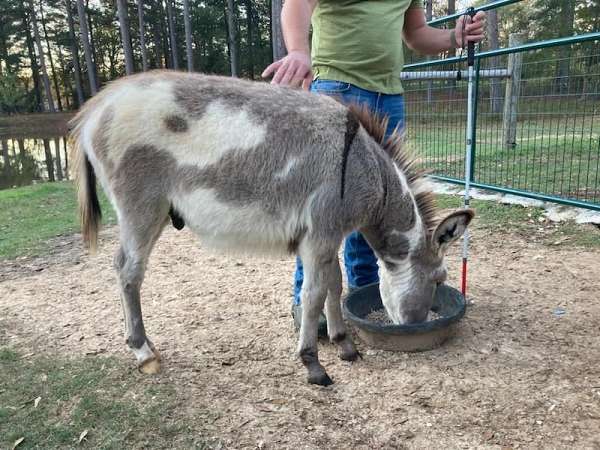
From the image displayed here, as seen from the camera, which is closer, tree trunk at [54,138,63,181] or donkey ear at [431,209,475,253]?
donkey ear at [431,209,475,253]

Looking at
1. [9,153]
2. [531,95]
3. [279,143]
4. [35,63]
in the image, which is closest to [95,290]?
[279,143]

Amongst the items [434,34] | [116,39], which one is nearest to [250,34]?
[116,39]

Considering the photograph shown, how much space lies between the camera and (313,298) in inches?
100

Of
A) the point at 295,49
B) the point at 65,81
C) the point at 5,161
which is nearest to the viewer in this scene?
the point at 295,49

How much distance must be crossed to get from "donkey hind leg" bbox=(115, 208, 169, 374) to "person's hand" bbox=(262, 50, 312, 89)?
92 cm

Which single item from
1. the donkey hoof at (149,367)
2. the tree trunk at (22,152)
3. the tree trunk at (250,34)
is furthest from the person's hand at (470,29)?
the tree trunk at (250,34)

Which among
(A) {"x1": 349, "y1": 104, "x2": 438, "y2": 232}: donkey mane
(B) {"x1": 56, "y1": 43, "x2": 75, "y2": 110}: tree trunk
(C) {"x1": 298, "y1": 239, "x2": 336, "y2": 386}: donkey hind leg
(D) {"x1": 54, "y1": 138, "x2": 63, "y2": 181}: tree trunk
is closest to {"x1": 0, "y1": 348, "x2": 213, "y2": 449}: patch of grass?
(C) {"x1": 298, "y1": 239, "x2": 336, "y2": 386}: donkey hind leg

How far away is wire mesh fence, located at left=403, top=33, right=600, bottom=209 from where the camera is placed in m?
4.89

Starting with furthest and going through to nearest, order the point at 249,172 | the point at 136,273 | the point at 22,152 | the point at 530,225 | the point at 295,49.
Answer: the point at 22,152 → the point at 530,225 → the point at 136,273 → the point at 295,49 → the point at 249,172

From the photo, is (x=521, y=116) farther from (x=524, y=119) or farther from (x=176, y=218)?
(x=176, y=218)

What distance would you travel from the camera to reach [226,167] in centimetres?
238

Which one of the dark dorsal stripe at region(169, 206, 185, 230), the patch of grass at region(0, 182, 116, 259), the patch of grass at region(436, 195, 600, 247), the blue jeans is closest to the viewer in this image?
the dark dorsal stripe at region(169, 206, 185, 230)

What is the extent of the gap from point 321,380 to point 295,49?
5.74 feet

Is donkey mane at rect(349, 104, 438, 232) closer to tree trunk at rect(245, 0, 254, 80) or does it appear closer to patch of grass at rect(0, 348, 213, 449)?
patch of grass at rect(0, 348, 213, 449)
